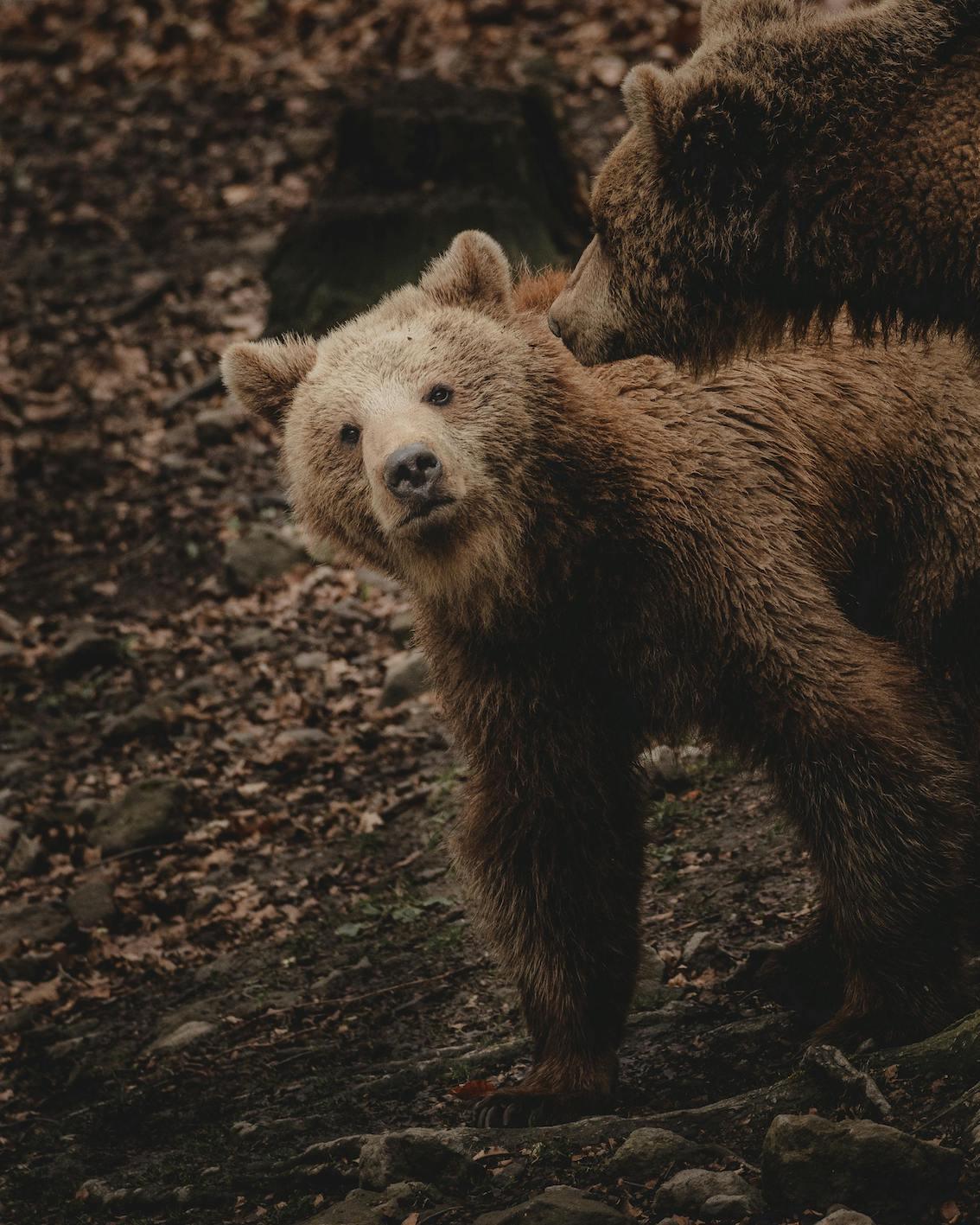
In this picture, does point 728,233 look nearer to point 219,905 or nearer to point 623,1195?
point 623,1195

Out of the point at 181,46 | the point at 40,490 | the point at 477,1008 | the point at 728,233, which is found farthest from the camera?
the point at 181,46

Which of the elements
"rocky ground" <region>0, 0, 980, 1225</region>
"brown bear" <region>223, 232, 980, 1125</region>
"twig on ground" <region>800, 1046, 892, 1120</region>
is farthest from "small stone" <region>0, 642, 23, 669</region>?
"twig on ground" <region>800, 1046, 892, 1120</region>

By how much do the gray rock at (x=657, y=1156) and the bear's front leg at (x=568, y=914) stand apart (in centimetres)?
87

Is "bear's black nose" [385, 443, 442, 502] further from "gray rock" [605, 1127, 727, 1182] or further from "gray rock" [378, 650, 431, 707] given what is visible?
"gray rock" [378, 650, 431, 707]

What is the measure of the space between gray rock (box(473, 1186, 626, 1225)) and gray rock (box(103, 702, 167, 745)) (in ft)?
17.1

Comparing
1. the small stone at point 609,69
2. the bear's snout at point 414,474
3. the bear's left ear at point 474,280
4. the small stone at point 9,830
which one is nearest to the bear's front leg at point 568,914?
the bear's snout at point 414,474

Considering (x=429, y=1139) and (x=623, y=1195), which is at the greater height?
(x=623, y=1195)

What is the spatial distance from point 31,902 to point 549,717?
12.5 feet

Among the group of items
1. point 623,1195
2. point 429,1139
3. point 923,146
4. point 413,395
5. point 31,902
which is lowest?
point 31,902

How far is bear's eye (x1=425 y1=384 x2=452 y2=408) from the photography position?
457 cm

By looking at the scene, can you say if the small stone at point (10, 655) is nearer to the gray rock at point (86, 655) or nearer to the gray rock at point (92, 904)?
the gray rock at point (86, 655)

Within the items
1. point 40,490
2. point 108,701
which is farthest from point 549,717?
point 40,490

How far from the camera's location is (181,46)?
559 inches

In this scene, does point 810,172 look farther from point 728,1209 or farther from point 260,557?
point 260,557
